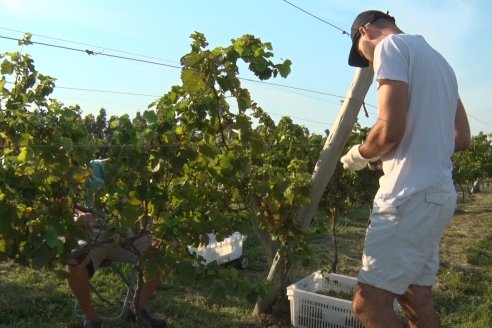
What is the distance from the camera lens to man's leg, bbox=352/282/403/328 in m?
2.06

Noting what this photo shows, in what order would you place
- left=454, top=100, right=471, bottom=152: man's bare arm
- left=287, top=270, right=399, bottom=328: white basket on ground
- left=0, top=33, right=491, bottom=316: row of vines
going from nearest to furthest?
left=0, top=33, right=491, bottom=316: row of vines
left=454, top=100, right=471, bottom=152: man's bare arm
left=287, top=270, right=399, bottom=328: white basket on ground

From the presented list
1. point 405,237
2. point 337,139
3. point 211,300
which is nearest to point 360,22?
point 405,237

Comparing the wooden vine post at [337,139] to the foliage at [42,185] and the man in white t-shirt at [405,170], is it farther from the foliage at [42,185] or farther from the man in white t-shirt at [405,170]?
the foliage at [42,185]

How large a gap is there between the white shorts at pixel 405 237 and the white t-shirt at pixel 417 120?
0.14 ft

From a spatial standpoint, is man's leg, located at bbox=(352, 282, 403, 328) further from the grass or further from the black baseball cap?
the grass

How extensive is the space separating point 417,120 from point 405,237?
17.6 inches

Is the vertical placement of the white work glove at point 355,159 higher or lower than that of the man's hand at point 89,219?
higher

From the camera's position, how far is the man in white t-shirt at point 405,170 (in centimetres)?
203

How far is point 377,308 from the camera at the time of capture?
2.06 meters

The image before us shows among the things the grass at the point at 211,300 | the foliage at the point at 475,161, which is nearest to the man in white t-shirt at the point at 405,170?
the grass at the point at 211,300

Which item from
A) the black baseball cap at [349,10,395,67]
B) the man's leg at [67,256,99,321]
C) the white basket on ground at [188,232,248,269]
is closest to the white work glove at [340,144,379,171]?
the black baseball cap at [349,10,395,67]

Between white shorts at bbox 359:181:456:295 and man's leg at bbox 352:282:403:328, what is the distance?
0.11 ft

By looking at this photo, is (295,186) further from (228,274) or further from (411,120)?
(411,120)

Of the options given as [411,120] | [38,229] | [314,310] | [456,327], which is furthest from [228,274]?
[456,327]
